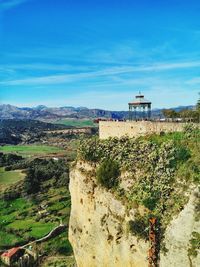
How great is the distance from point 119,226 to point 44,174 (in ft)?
169

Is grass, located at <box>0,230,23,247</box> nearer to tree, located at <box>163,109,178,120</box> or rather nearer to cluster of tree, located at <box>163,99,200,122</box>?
tree, located at <box>163,109,178,120</box>

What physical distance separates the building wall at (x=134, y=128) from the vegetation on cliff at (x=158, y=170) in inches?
32.7

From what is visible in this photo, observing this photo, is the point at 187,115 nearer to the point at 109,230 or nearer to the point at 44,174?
the point at 109,230

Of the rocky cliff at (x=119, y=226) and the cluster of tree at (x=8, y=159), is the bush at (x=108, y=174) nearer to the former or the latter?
Result: the rocky cliff at (x=119, y=226)

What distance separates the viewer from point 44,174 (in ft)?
233

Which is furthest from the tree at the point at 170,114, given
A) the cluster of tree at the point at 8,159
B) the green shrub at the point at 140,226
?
the cluster of tree at the point at 8,159

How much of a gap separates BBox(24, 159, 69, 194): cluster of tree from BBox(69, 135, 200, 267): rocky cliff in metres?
41.3

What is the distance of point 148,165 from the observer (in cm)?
2081

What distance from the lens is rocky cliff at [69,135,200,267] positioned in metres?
17.5

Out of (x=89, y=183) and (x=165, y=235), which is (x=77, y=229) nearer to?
(x=89, y=183)

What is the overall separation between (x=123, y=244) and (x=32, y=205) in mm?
40078

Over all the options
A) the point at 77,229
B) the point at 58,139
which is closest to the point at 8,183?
the point at 77,229

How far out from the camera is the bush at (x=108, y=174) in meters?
21.8

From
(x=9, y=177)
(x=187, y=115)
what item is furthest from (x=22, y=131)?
(x=187, y=115)
